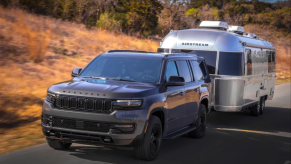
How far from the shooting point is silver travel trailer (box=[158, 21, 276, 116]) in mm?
11531

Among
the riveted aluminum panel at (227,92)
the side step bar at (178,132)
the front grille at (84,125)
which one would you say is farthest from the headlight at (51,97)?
the riveted aluminum panel at (227,92)

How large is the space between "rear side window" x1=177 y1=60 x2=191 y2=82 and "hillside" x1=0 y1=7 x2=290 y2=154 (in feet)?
9.95

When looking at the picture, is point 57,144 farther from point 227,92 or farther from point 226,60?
point 226,60

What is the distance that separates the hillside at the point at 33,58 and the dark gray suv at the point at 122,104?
1456 mm

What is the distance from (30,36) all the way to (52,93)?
34.5 feet

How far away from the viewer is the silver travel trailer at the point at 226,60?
11531 mm

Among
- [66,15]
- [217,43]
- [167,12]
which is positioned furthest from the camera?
[167,12]

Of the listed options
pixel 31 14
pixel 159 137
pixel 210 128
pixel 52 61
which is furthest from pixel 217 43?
pixel 31 14

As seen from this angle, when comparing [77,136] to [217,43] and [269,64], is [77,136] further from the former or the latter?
[269,64]

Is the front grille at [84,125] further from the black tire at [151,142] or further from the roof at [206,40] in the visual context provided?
the roof at [206,40]

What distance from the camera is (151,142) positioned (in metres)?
6.93

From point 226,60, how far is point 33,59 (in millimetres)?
7617

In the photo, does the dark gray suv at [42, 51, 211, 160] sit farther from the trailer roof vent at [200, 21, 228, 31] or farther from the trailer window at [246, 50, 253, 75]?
the trailer roof vent at [200, 21, 228, 31]

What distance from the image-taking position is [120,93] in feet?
21.0
